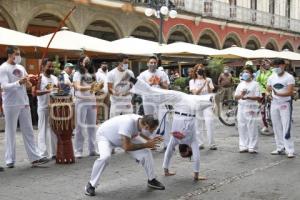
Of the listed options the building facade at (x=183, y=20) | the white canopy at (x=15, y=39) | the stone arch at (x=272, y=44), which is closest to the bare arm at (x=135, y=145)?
the white canopy at (x=15, y=39)

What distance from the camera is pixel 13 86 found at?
7.80 metres

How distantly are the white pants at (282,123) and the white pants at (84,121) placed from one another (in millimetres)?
3165

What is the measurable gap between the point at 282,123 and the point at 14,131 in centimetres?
453

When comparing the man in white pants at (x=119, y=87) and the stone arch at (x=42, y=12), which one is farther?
the stone arch at (x=42, y=12)

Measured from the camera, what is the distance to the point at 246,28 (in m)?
32.9

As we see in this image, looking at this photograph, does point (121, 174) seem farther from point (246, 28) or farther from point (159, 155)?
point (246, 28)

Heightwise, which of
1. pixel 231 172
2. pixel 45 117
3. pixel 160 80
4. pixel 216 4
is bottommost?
pixel 231 172

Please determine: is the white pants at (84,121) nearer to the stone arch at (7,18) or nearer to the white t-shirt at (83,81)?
the white t-shirt at (83,81)

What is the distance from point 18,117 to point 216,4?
2311 centimetres

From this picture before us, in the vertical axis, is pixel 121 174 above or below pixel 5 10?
below

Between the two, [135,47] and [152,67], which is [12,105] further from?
[135,47]

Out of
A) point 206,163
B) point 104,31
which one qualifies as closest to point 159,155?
point 206,163

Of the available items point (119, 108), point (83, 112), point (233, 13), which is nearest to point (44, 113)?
point (83, 112)

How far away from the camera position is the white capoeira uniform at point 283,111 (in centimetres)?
913
